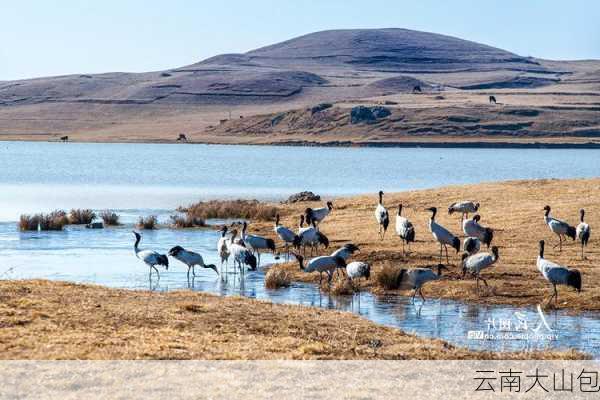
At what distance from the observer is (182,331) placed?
1474cm

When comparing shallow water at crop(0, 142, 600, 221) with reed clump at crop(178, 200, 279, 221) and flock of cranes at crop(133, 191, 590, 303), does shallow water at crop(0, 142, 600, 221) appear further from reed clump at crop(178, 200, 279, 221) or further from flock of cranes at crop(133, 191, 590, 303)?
flock of cranes at crop(133, 191, 590, 303)

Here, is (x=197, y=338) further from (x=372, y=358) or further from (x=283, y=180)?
(x=283, y=180)

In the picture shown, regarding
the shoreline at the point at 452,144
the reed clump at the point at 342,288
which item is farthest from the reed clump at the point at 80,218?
the shoreline at the point at 452,144

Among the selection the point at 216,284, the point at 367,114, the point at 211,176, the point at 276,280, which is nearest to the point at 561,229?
the point at 276,280

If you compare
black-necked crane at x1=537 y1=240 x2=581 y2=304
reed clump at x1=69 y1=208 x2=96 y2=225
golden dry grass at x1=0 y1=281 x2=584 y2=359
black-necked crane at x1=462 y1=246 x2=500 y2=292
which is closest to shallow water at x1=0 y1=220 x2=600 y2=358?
black-necked crane at x1=537 y1=240 x2=581 y2=304

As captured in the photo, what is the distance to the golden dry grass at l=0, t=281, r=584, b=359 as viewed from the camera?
42.7ft

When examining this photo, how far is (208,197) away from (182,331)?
4131 centimetres

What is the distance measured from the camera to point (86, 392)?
11.0m

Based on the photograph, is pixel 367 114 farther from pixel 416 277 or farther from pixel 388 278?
Answer: pixel 416 277

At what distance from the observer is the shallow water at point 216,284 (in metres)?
17.9

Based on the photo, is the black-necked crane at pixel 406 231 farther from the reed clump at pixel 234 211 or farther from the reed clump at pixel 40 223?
the reed clump at pixel 40 223

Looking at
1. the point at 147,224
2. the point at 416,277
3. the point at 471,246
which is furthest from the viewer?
the point at 147,224

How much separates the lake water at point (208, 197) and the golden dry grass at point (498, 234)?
3.44ft

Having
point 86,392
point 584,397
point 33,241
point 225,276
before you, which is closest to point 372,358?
point 584,397
